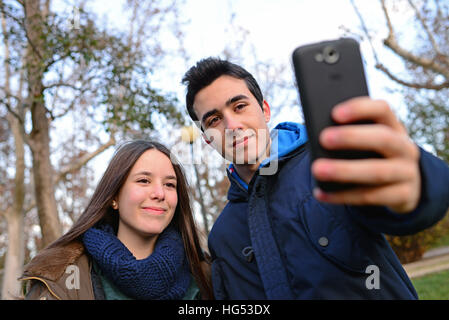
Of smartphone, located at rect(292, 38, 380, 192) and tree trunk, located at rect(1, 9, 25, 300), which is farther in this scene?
tree trunk, located at rect(1, 9, 25, 300)

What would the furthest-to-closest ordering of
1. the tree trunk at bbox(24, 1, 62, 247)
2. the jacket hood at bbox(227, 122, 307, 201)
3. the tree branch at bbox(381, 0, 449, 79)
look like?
1. the tree branch at bbox(381, 0, 449, 79)
2. the tree trunk at bbox(24, 1, 62, 247)
3. the jacket hood at bbox(227, 122, 307, 201)

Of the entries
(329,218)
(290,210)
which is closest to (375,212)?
(329,218)

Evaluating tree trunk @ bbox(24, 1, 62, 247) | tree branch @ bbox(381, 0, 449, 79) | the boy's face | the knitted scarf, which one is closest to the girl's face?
the knitted scarf

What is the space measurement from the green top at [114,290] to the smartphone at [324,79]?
1.53m

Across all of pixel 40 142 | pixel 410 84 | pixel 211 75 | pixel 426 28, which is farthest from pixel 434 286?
pixel 40 142

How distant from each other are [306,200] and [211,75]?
91cm

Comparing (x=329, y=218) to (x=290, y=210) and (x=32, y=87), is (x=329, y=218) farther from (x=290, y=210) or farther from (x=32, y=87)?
(x=32, y=87)

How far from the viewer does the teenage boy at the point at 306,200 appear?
75 centimetres

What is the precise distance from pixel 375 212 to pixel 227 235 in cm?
92

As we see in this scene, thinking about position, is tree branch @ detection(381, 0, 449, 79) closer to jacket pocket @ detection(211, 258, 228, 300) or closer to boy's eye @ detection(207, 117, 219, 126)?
boy's eye @ detection(207, 117, 219, 126)

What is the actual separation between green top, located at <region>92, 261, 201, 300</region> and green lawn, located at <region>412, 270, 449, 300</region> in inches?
209

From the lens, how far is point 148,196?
2117 millimetres

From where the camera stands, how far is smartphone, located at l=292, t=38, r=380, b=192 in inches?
32.8

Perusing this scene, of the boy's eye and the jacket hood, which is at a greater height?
the boy's eye
